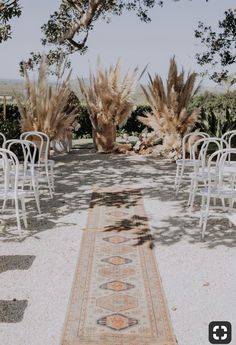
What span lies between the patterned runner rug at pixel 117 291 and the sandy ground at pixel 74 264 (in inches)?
3.4

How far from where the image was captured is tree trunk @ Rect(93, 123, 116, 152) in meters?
12.4

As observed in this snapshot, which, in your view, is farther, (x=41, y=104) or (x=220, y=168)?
(x=41, y=104)

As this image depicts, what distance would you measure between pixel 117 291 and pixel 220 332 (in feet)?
3.05

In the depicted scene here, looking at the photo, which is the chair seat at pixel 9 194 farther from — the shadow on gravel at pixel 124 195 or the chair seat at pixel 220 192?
the chair seat at pixel 220 192

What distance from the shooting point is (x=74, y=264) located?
4.43 m

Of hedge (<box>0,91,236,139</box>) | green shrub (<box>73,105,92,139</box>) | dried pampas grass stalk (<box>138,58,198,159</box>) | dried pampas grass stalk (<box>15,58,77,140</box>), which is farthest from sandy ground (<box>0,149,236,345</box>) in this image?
green shrub (<box>73,105,92,139</box>)

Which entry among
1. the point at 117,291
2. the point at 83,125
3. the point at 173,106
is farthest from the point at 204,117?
the point at 117,291

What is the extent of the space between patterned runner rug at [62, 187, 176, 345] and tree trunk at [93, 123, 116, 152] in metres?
6.62

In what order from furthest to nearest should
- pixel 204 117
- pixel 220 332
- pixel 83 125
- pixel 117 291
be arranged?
pixel 83 125 < pixel 204 117 < pixel 117 291 < pixel 220 332

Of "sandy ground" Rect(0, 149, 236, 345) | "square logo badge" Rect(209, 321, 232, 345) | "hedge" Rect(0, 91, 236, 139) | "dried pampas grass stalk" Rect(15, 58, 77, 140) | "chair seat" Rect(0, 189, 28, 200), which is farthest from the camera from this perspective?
"hedge" Rect(0, 91, 236, 139)

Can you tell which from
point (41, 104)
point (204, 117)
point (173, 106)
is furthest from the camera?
point (204, 117)

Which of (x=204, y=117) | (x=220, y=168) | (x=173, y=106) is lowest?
(x=220, y=168)

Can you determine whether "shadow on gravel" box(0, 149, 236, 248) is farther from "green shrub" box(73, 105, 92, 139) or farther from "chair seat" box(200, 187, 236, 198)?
"green shrub" box(73, 105, 92, 139)

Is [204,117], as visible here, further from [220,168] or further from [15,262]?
[15,262]
